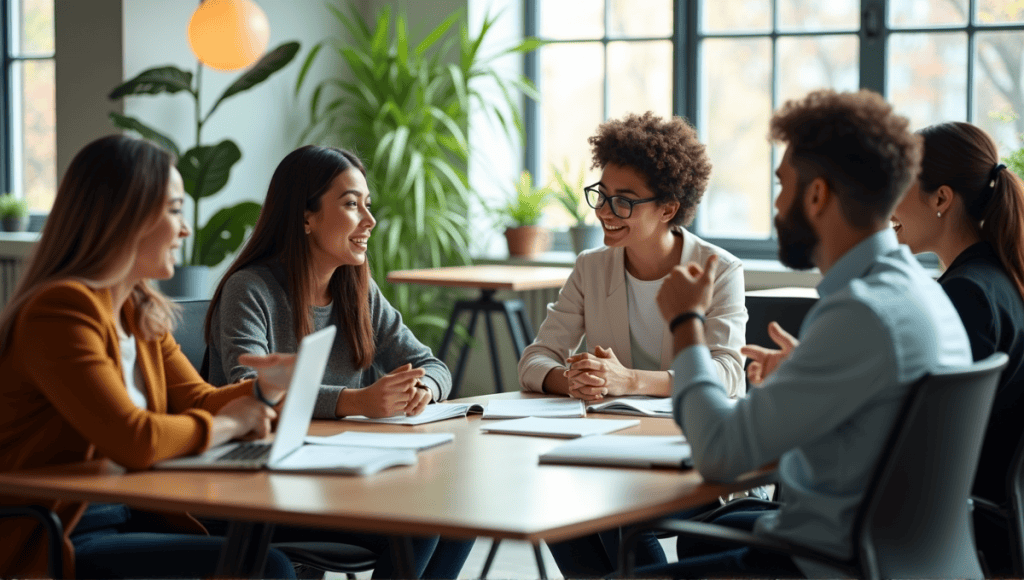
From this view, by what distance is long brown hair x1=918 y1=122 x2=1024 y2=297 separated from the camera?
2.20 meters

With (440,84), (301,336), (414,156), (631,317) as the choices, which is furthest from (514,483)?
(440,84)

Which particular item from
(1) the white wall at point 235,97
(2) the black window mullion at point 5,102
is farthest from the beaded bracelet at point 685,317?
(2) the black window mullion at point 5,102

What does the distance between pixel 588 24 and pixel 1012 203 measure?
12.8 ft

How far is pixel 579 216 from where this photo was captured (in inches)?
211

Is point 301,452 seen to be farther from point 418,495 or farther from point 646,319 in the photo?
point 646,319

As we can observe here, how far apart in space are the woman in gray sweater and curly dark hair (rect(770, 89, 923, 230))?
98 cm

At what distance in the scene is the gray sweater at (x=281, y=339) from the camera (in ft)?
7.50

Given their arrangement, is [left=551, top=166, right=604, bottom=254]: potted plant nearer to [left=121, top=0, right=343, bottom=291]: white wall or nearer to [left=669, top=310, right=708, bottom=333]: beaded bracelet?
[left=121, top=0, right=343, bottom=291]: white wall

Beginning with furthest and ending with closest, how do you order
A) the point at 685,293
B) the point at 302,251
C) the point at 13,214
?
1. the point at 13,214
2. the point at 302,251
3. the point at 685,293

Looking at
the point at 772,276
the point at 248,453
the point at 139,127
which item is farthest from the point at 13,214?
the point at 248,453

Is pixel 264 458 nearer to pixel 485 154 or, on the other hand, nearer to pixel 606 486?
pixel 606 486

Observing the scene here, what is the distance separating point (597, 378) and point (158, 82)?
10.7 ft

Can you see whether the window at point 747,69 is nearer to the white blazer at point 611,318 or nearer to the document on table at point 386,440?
the white blazer at point 611,318

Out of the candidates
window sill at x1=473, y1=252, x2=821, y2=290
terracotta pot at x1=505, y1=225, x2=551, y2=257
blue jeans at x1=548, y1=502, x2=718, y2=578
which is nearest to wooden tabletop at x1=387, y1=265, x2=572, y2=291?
terracotta pot at x1=505, y1=225, x2=551, y2=257
